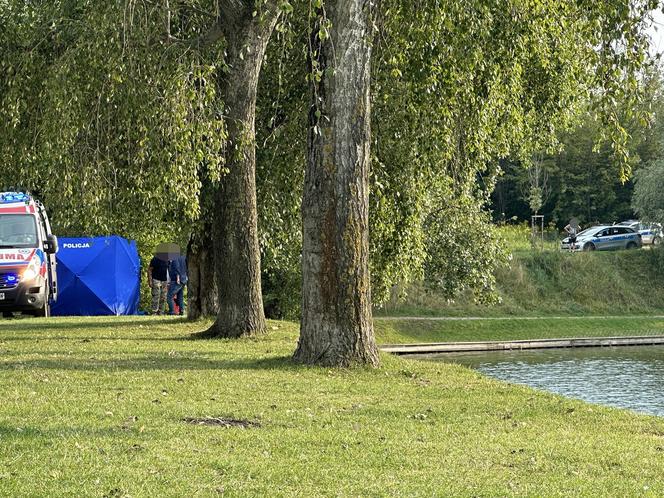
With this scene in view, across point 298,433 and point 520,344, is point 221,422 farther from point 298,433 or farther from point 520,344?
point 520,344

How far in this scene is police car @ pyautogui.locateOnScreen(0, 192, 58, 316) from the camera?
25.4m

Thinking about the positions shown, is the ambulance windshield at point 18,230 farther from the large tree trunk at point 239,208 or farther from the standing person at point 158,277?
the large tree trunk at point 239,208

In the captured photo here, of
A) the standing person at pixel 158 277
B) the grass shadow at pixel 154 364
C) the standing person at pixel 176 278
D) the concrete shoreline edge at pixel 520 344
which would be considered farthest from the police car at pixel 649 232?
the grass shadow at pixel 154 364

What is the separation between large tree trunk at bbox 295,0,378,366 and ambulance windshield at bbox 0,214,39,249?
1337 centimetres

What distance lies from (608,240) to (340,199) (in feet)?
163

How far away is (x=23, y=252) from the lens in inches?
1010

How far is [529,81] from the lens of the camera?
806 inches

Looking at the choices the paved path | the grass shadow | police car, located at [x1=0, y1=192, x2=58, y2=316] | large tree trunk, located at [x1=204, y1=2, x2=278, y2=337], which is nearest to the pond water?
large tree trunk, located at [x1=204, y1=2, x2=278, y2=337]

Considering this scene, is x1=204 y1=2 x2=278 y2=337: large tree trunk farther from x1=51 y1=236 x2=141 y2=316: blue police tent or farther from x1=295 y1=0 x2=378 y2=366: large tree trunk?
x1=51 y1=236 x2=141 y2=316: blue police tent

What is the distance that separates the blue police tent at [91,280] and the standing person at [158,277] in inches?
138

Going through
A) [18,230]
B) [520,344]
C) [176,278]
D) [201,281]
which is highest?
[18,230]

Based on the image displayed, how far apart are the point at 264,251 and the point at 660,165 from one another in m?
37.0

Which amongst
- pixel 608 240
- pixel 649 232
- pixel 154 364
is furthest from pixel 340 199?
pixel 608 240

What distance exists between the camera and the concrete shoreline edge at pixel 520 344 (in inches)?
1275
